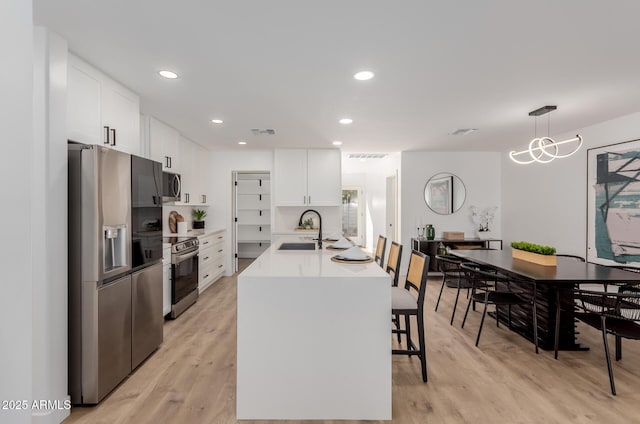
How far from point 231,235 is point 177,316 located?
2.42 m

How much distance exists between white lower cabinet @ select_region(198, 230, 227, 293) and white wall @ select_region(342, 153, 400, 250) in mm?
3470

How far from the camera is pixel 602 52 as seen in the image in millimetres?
2318

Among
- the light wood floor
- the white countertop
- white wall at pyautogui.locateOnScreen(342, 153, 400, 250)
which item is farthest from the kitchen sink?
white wall at pyautogui.locateOnScreen(342, 153, 400, 250)

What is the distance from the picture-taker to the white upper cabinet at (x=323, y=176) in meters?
6.22

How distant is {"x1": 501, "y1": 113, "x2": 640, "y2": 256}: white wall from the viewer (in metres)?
4.31

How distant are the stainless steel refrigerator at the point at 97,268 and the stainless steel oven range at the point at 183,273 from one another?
1.44 m

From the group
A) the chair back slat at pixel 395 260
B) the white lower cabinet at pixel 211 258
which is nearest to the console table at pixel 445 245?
the chair back slat at pixel 395 260

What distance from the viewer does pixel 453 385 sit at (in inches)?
100

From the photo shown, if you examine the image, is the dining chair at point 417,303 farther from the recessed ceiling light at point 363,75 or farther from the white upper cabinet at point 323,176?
the white upper cabinet at point 323,176

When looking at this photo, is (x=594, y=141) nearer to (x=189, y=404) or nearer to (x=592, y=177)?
(x=592, y=177)

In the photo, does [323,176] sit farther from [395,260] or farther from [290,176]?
[395,260]

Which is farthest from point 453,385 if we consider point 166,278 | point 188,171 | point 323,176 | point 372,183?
point 372,183

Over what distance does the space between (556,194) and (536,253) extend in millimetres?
2162

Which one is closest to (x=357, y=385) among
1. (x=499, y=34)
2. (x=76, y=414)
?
(x=76, y=414)
